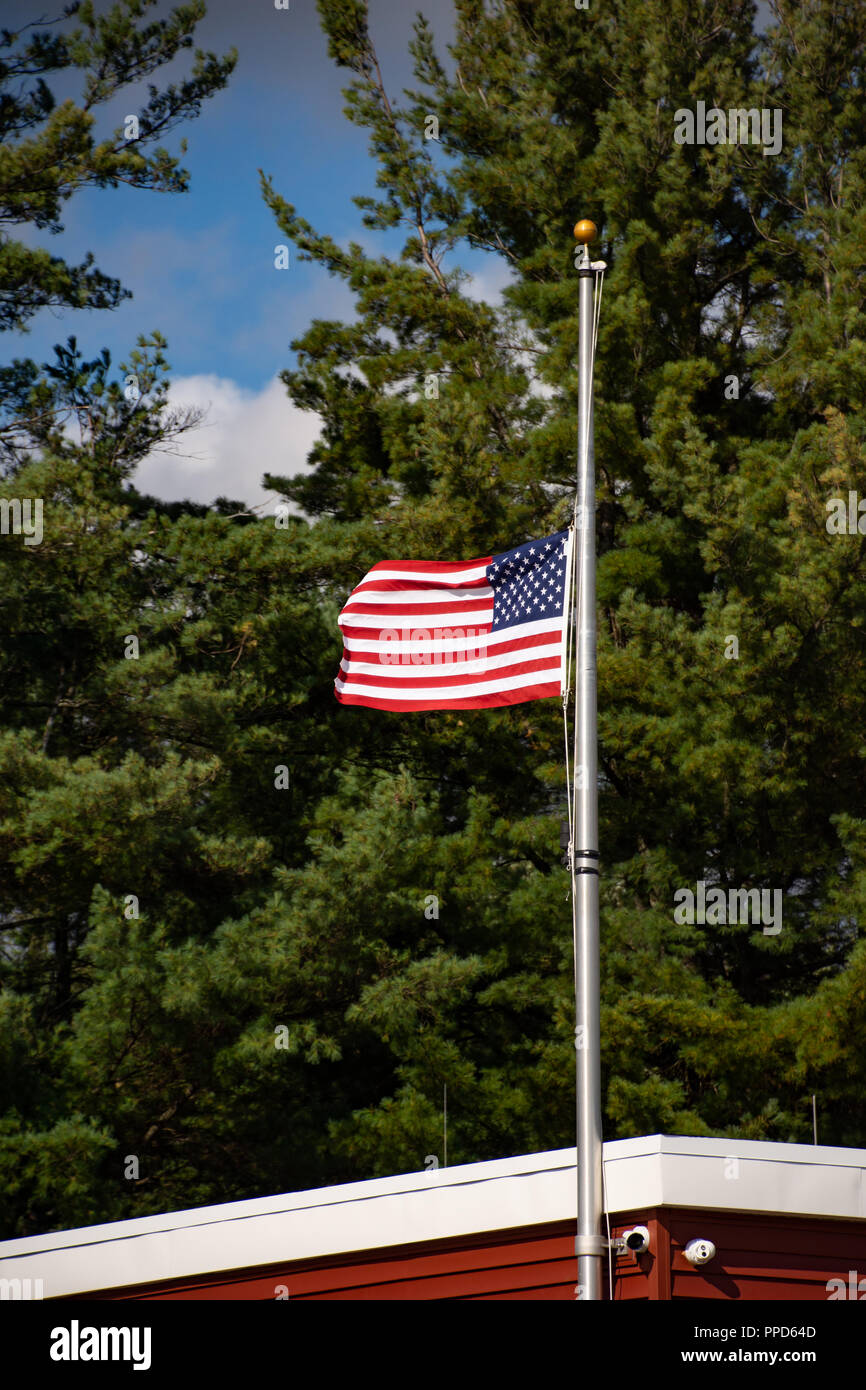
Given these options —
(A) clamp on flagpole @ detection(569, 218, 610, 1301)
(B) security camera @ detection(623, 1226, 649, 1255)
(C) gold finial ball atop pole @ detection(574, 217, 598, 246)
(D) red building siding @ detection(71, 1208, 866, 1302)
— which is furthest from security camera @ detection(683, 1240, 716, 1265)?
(C) gold finial ball atop pole @ detection(574, 217, 598, 246)

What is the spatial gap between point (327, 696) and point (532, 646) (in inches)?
387

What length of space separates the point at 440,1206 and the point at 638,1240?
3.58 feet

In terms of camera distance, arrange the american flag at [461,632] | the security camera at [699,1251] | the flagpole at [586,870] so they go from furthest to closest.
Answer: the american flag at [461,632], the security camera at [699,1251], the flagpole at [586,870]

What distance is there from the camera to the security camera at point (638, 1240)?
6.40 metres

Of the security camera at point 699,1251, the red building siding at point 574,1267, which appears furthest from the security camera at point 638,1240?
the security camera at point 699,1251

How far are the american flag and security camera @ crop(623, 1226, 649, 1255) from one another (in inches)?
99.8

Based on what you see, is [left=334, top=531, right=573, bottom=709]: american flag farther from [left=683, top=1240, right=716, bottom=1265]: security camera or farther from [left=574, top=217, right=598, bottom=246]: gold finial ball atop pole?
[left=683, top=1240, right=716, bottom=1265]: security camera

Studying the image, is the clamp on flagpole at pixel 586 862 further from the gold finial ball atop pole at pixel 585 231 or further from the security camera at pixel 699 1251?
the security camera at pixel 699 1251

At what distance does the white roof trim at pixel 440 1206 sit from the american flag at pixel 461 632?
7.56ft

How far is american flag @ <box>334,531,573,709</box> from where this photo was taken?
736 cm

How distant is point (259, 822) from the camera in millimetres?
16812

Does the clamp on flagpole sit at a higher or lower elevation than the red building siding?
higher

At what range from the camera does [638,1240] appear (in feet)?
21.0

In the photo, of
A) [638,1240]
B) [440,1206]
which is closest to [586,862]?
[638,1240]
